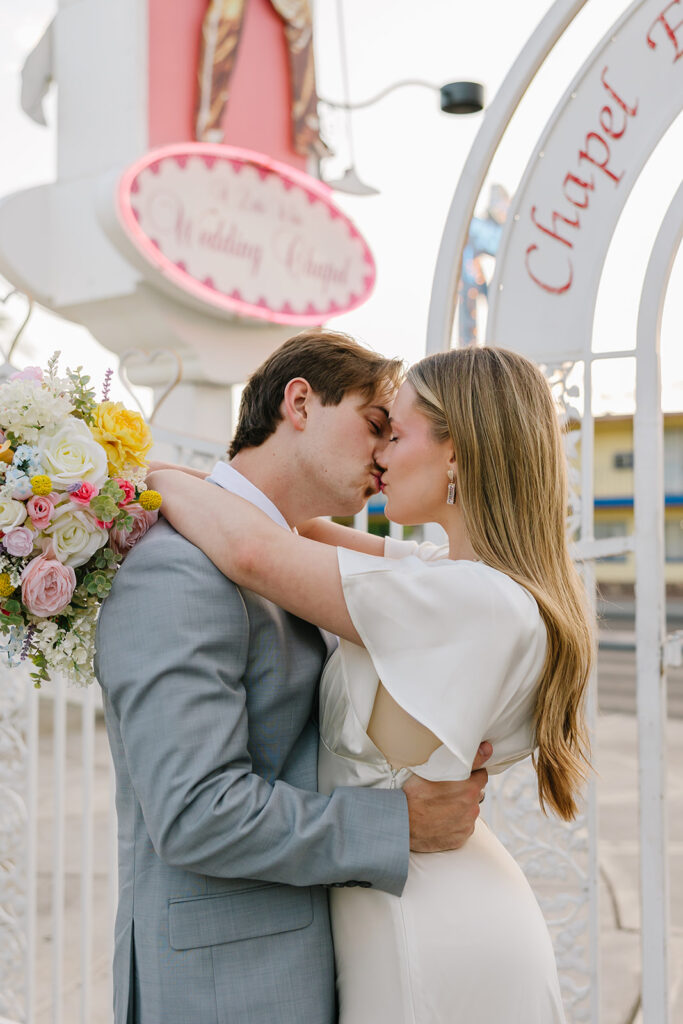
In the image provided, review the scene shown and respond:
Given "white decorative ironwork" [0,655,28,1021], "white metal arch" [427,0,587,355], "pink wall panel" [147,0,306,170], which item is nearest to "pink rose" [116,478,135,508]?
"white metal arch" [427,0,587,355]

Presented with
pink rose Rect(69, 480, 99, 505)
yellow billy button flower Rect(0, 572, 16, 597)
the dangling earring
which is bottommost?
yellow billy button flower Rect(0, 572, 16, 597)

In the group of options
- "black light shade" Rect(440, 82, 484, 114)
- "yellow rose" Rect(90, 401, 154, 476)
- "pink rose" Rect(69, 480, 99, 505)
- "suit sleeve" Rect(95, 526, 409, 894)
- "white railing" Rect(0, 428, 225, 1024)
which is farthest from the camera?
"black light shade" Rect(440, 82, 484, 114)

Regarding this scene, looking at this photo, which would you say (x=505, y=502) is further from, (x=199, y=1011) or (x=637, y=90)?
(x=637, y=90)

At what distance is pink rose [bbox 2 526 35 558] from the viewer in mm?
1735

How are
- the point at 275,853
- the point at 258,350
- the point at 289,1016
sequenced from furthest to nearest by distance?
the point at 258,350
the point at 289,1016
the point at 275,853

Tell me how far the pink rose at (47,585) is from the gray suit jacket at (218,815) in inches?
3.5

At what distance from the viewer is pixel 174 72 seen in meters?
5.99

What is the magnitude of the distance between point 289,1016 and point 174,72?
563cm

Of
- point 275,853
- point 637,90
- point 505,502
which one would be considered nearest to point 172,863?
point 275,853

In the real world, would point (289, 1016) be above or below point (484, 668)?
below

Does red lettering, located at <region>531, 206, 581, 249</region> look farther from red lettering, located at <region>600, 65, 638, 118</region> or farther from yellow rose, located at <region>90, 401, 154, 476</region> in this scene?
yellow rose, located at <region>90, 401, 154, 476</region>

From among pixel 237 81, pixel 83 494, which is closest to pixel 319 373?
pixel 83 494

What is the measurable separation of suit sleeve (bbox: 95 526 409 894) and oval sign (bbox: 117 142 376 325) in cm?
327

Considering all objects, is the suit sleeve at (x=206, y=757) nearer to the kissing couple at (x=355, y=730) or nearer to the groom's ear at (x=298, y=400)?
the kissing couple at (x=355, y=730)
